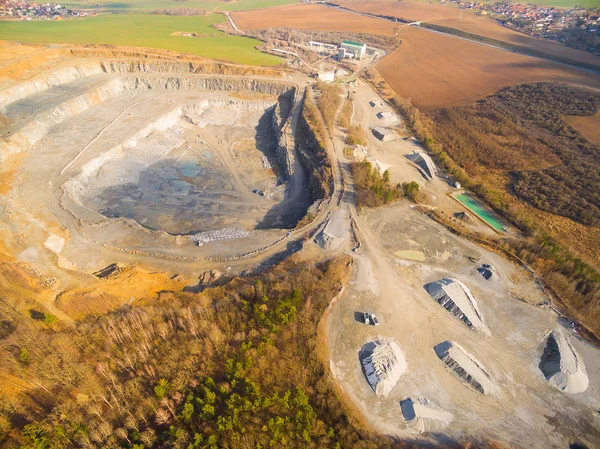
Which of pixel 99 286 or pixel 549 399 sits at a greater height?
pixel 549 399

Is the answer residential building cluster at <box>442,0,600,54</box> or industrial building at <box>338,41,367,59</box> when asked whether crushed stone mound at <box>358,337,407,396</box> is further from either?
residential building cluster at <box>442,0,600,54</box>

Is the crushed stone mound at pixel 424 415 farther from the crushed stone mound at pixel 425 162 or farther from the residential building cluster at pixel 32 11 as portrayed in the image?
the residential building cluster at pixel 32 11

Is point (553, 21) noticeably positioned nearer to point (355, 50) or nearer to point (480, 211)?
point (355, 50)


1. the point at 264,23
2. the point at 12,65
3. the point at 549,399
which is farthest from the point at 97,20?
the point at 549,399

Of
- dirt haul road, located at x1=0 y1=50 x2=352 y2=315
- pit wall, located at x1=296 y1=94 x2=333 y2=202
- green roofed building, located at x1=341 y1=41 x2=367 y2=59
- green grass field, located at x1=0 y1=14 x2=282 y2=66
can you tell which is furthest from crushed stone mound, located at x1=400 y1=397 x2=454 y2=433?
green roofed building, located at x1=341 y1=41 x2=367 y2=59

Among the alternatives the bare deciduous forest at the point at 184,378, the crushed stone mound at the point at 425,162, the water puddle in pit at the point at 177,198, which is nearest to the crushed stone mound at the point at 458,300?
the bare deciduous forest at the point at 184,378

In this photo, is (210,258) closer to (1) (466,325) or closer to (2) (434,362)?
(2) (434,362)
